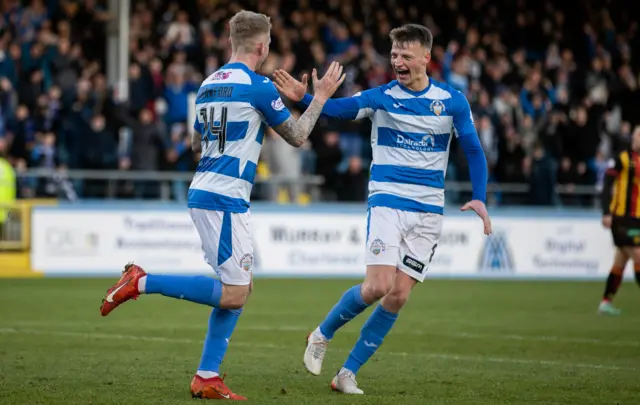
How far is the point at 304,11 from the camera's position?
24641 mm

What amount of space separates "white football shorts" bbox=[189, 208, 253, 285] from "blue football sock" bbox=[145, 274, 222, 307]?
86 mm

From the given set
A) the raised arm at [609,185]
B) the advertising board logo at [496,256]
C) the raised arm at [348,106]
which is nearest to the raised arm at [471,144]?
the raised arm at [348,106]

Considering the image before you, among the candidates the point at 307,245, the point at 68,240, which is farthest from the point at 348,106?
the point at 307,245

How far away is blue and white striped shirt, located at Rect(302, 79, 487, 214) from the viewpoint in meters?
7.92

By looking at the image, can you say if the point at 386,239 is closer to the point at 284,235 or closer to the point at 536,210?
the point at 284,235

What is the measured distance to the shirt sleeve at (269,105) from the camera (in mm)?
7086

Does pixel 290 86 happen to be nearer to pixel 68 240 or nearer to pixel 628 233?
pixel 628 233

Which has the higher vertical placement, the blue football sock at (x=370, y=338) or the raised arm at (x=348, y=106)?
the raised arm at (x=348, y=106)

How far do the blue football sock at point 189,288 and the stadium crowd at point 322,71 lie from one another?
12.8m

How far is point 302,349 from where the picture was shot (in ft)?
34.2

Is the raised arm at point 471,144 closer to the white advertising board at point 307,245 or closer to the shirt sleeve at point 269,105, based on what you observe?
the shirt sleeve at point 269,105

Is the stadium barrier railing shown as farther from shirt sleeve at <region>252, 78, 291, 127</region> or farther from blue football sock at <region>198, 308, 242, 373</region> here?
shirt sleeve at <region>252, 78, 291, 127</region>

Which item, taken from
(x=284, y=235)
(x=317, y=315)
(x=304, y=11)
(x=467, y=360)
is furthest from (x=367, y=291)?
(x=304, y=11)

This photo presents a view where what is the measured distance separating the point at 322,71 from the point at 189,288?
1564 cm
